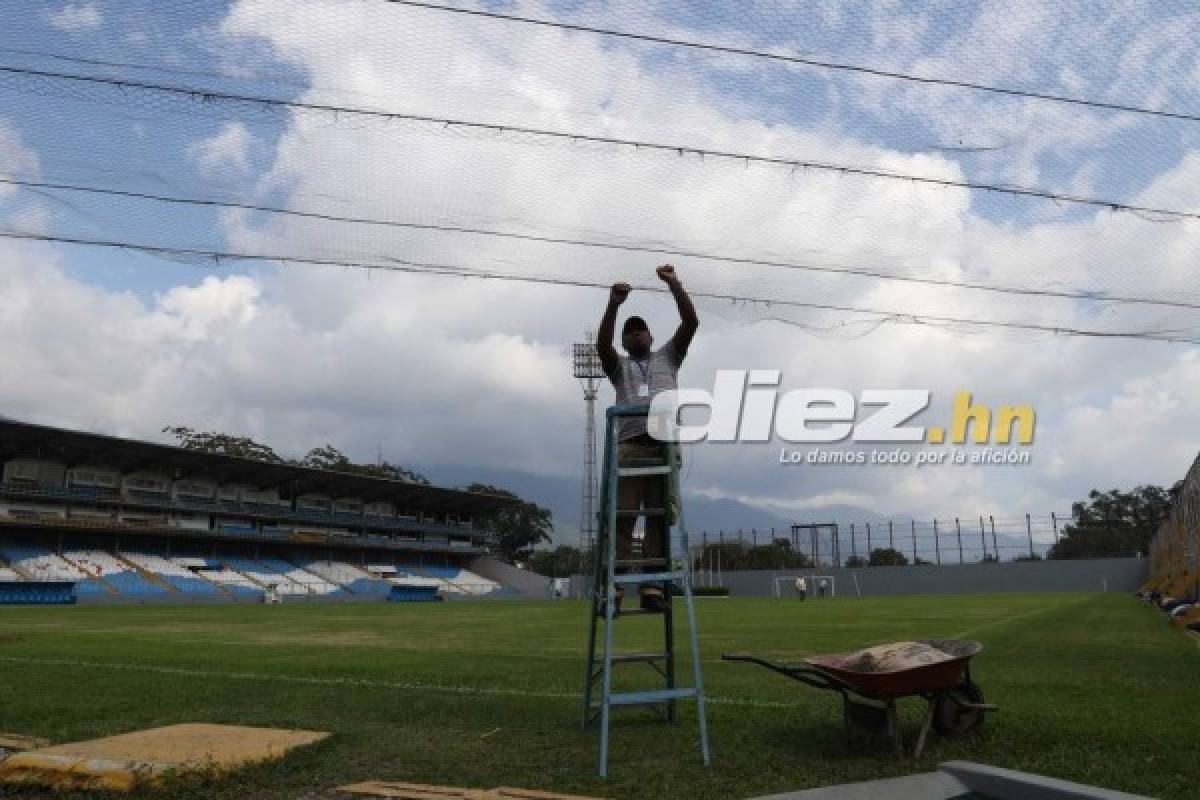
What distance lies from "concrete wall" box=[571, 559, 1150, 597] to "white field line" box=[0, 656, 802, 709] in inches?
1751

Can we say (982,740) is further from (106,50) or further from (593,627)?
(106,50)

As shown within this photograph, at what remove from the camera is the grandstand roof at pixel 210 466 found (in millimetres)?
56562

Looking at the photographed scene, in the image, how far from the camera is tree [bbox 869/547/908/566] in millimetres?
69556

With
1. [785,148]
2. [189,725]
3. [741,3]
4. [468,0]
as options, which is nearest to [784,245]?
[785,148]

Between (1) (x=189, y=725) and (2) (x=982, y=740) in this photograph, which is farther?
(1) (x=189, y=725)

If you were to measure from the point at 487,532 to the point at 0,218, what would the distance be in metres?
89.0

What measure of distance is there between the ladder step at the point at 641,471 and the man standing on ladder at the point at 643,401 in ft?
0.45

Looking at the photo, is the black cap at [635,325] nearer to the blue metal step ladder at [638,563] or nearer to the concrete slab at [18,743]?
the blue metal step ladder at [638,563]

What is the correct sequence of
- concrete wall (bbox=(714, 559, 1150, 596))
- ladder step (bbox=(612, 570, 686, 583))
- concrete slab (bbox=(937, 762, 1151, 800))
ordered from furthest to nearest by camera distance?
concrete wall (bbox=(714, 559, 1150, 596)) < ladder step (bbox=(612, 570, 686, 583)) < concrete slab (bbox=(937, 762, 1151, 800))

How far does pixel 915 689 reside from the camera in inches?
187

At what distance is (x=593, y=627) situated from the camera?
5.39 m

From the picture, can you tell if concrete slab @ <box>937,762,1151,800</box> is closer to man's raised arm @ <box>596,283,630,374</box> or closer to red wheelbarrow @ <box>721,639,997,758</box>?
red wheelbarrow @ <box>721,639,997,758</box>

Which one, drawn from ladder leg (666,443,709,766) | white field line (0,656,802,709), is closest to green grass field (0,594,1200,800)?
white field line (0,656,802,709)

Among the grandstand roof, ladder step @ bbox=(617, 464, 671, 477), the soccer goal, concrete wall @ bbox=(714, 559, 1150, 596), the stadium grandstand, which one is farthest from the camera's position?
the soccer goal
